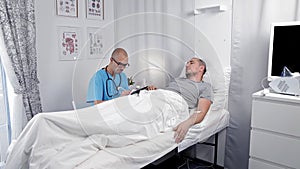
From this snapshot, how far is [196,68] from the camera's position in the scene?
2.28 metres

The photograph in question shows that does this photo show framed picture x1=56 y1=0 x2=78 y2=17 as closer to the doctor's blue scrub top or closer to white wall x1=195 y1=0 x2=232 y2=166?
the doctor's blue scrub top

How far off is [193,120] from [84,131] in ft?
2.75

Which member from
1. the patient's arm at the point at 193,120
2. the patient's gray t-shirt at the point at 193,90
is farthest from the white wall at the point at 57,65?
the patient's arm at the point at 193,120

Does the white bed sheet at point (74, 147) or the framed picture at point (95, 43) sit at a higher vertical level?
the framed picture at point (95, 43)

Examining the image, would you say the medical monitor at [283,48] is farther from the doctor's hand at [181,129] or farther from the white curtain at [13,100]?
the white curtain at [13,100]

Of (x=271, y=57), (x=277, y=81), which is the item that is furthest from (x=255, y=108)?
(x=271, y=57)

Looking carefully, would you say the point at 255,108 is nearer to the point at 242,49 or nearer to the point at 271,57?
the point at 271,57

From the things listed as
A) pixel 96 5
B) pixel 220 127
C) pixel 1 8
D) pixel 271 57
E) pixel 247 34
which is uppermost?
pixel 96 5

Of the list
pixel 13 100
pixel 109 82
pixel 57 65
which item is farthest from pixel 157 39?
pixel 13 100

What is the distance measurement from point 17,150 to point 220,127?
1549 millimetres

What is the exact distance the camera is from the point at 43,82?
2305 millimetres

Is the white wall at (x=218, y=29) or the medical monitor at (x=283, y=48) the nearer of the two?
the medical monitor at (x=283, y=48)

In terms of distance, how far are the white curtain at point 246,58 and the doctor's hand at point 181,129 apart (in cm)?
63

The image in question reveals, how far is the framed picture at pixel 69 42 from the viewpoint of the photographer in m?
2.41
